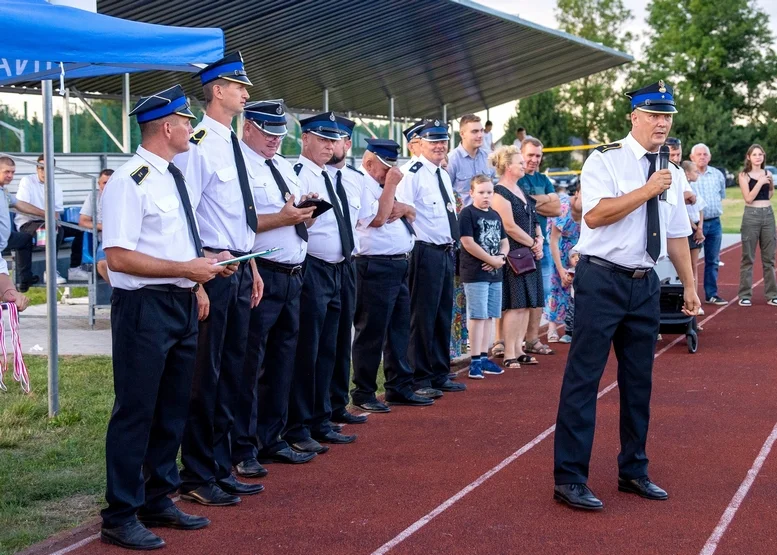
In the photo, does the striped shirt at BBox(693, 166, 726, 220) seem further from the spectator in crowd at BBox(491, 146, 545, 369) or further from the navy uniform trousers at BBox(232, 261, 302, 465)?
the navy uniform trousers at BBox(232, 261, 302, 465)

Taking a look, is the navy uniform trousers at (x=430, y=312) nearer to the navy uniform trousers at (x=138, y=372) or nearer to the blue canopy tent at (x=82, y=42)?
the blue canopy tent at (x=82, y=42)

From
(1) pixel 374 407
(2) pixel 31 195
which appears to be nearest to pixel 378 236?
(1) pixel 374 407

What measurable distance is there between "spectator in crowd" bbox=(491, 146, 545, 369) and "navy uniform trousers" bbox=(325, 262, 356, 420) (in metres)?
2.51

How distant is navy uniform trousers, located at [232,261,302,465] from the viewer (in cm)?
659

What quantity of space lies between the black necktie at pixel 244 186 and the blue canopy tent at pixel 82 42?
Answer: 949 millimetres

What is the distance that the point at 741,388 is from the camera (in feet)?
31.1

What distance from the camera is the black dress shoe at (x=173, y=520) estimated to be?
5.62 m

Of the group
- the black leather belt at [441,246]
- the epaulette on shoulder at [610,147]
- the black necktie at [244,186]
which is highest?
the epaulette on shoulder at [610,147]

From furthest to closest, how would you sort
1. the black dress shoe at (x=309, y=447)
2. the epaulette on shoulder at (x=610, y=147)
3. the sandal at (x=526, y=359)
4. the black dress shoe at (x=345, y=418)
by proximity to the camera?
the sandal at (x=526, y=359) → the black dress shoe at (x=345, y=418) → the black dress shoe at (x=309, y=447) → the epaulette on shoulder at (x=610, y=147)

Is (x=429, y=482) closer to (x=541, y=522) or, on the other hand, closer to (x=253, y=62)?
(x=541, y=522)

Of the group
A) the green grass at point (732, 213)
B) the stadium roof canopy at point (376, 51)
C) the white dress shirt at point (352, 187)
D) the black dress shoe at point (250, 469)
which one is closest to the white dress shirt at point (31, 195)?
the stadium roof canopy at point (376, 51)

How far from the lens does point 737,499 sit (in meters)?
6.17

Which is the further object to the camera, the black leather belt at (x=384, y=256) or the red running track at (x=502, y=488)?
the black leather belt at (x=384, y=256)

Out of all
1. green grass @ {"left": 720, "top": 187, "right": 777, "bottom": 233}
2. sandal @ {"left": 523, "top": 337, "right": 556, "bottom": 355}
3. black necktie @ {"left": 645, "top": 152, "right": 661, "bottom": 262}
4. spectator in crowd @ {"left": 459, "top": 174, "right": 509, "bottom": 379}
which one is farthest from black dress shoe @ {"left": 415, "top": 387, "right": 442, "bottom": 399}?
green grass @ {"left": 720, "top": 187, "right": 777, "bottom": 233}
